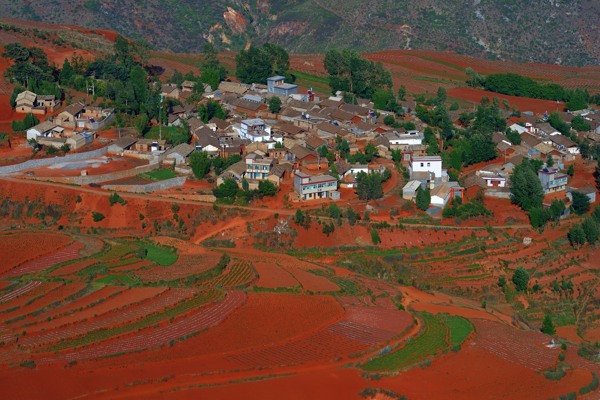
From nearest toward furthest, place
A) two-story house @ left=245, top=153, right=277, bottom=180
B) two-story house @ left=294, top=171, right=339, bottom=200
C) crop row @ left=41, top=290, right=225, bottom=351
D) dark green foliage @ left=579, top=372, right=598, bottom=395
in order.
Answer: dark green foliage @ left=579, top=372, right=598, bottom=395
crop row @ left=41, top=290, right=225, bottom=351
two-story house @ left=294, top=171, right=339, bottom=200
two-story house @ left=245, top=153, right=277, bottom=180

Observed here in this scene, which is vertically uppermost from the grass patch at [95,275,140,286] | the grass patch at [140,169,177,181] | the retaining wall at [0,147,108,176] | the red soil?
the red soil

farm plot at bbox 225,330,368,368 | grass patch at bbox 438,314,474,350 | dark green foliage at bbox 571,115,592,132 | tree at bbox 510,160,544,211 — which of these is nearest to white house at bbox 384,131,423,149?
tree at bbox 510,160,544,211

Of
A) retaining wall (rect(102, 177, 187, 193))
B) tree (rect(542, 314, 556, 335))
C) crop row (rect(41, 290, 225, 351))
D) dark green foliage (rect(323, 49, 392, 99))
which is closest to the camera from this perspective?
crop row (rect(41, 290, 225, 351))

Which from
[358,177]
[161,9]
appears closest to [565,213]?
[358,177]

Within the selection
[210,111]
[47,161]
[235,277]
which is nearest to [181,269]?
[235,277]

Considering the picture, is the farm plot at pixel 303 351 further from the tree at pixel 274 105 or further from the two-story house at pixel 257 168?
the tree at pixel 274 105

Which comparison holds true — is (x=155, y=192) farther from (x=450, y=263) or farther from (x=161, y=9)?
(x=161, y=9)

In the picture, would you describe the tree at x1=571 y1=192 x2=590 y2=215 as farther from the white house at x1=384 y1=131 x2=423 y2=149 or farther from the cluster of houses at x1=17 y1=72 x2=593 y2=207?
the white house at x1=384 y1=131 x2=423 y2=149
